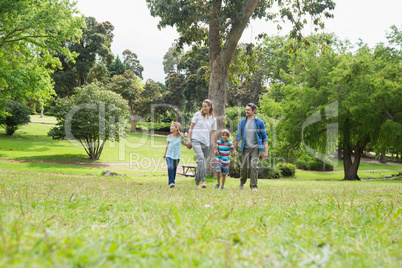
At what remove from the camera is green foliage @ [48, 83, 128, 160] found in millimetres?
24438

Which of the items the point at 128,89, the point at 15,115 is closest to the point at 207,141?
the point at 15,115

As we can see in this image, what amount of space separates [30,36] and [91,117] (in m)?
8.55

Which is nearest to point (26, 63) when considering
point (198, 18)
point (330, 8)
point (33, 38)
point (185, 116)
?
point (33, 38)

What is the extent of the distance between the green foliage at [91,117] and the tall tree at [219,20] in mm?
13604

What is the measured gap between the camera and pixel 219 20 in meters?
11.8

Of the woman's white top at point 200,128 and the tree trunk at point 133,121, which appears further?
the tree trunk at point 133,121

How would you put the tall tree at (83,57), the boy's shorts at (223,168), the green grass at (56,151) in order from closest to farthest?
the boy's shorts at (223,168) < the green grass at (56,151) < the tall tree at (83,57)

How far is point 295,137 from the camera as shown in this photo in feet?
73.2

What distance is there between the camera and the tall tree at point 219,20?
36.3 ft

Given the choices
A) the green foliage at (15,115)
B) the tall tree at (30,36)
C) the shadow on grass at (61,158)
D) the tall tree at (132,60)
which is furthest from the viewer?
the tall tree at (132,60)

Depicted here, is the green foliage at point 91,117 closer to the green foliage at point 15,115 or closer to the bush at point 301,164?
the green foliage at point 15,115

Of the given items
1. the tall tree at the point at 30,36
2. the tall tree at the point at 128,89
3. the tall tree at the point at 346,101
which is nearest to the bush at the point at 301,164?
the tall tree at the point at 346,101

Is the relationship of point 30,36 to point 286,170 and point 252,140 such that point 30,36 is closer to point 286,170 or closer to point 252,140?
point 252,140

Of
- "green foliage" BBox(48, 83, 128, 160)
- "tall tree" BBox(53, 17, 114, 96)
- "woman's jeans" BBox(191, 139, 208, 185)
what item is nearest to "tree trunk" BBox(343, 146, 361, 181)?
"woman's jeans" BBox(191, 139, 208, 185)
